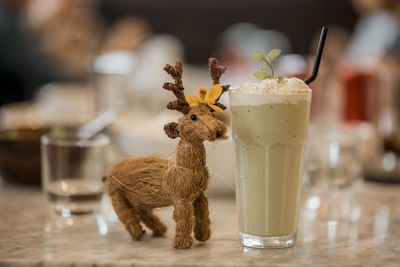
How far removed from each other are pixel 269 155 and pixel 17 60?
9.79 feet

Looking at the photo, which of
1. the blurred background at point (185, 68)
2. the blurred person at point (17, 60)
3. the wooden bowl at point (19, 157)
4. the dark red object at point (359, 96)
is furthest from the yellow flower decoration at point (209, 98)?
the blurred person at point (17, 60)

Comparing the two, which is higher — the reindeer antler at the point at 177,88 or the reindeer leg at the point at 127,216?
the reindeer antler at the point at 177,88

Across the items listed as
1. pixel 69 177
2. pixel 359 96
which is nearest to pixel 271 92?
pixel 69 177

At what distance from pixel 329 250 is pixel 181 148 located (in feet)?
0.95

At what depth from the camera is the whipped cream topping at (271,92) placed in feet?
2.68

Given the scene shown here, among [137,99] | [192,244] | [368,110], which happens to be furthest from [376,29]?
[192,244]

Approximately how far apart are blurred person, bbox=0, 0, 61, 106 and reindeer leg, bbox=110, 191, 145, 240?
9.01 feet

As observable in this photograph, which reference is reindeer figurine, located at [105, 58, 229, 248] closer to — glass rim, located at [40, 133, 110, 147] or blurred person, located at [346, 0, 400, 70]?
glass rim, located at [40, 133, 110, 147]

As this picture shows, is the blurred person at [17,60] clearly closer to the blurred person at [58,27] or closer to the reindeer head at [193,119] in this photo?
the blurred person at [58,27]

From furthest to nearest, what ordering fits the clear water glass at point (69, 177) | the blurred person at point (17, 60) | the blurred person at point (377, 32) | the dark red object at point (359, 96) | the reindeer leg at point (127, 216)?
the blurred person at point (17, 60) < the blurred person at point (377, 32) < the dark red object at point (359, 96) < the clear water glass at point (69, 177) < the reindeer leg at point (127, 216)

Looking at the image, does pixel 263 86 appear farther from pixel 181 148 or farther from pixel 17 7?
pixel 17 7

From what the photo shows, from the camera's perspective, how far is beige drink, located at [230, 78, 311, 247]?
0.83 metres

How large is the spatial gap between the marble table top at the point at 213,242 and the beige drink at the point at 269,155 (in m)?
0.04

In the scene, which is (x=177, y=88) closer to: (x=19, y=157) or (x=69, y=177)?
(x=69, y=177)
